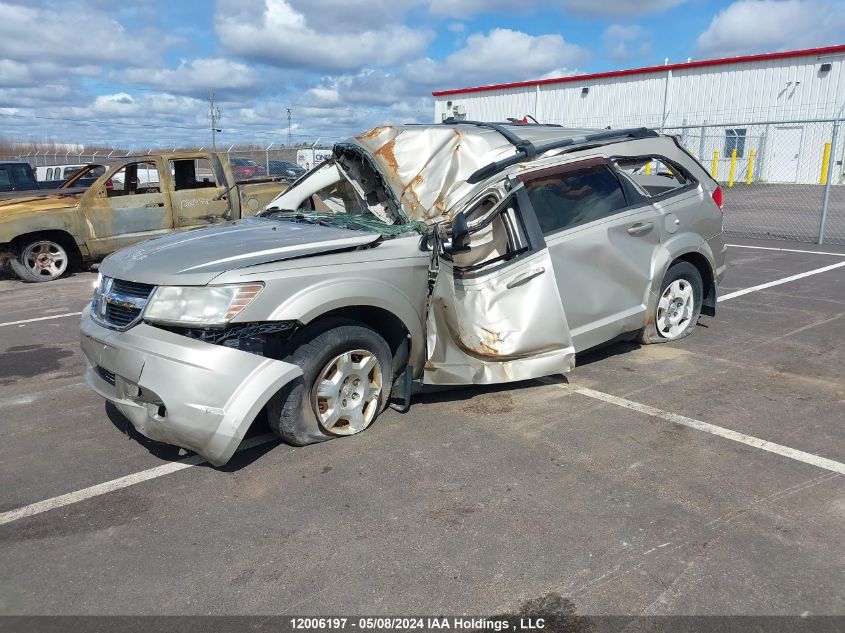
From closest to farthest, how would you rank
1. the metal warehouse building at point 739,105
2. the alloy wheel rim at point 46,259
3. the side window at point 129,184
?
the alloy wheel rim at point 46,259
the side window at point 129,184
the metal warehouse building at point 739,105

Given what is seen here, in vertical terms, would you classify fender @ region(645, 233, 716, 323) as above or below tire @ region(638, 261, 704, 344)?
above

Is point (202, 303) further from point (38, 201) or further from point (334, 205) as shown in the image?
point (38, 201)

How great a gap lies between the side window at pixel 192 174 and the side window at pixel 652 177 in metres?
7.27

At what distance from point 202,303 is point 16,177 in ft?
47.0

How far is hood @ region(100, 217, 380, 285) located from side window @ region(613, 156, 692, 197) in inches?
99.0

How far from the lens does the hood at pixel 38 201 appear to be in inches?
393

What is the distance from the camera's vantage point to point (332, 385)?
158 inches

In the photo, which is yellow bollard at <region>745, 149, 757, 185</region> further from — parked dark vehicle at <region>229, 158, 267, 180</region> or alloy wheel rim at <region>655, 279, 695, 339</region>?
alloy wheel rim at <region>655, 279, 695, 339</region>

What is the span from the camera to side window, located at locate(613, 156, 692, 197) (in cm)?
554

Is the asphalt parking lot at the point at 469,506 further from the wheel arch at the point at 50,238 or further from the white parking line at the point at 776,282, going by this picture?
the wheel arch at the point at 50,238

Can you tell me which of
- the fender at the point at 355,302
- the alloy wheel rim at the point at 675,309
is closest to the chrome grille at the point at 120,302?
the fender at the point at 355,302

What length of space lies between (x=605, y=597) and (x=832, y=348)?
4.49 meters

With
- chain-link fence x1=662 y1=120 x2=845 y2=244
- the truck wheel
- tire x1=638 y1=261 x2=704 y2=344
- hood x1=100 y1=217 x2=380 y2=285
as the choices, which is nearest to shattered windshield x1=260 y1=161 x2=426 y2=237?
hood x1=100 y1=217 x2=380 y2=285

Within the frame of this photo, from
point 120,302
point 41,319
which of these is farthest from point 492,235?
point 41,319
